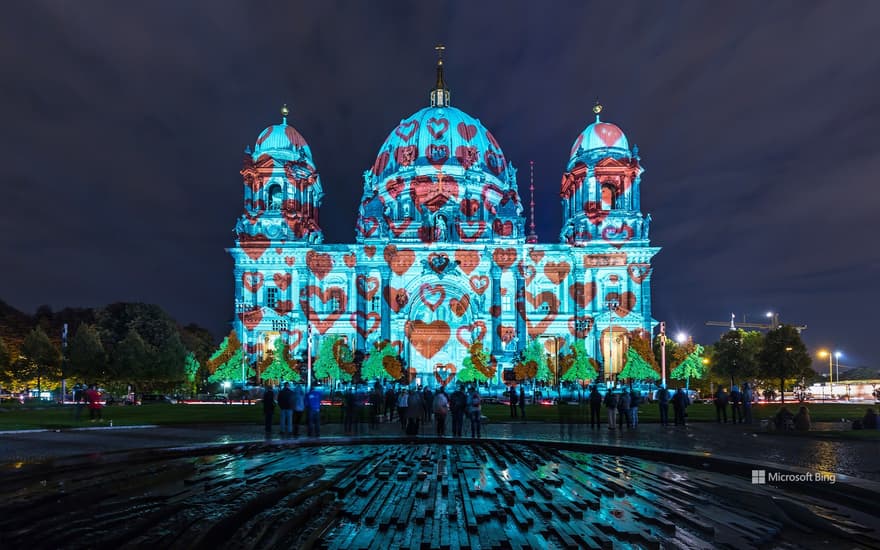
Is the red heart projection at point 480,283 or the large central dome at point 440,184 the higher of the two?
the large central dome at point 440,184

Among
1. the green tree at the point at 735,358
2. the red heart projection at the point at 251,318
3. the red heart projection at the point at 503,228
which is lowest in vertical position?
the green tree at the point at 735,358

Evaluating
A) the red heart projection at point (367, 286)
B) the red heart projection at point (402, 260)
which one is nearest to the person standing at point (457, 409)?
the red heart projection at point (367, 286)

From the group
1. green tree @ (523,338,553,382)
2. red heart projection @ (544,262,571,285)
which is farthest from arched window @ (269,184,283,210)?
green tree @ (523,338,553,382)

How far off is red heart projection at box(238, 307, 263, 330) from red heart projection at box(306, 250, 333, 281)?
25.0 feet

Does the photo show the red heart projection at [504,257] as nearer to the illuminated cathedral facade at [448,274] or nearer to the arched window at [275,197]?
→ the illuminated cathedral facade at [448,274]

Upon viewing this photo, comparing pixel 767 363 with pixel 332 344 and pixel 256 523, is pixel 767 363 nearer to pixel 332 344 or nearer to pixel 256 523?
pixel 332 344

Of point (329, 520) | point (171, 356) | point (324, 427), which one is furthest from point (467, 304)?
point (329, 520)

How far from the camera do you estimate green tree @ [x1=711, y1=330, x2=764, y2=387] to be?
62022 millimetres

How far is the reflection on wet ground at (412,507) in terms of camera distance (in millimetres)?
8602

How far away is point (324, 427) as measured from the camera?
2916cm

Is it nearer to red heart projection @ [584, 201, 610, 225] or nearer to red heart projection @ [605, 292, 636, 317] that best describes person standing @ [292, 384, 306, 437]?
red heart projection @ [605, 292, 636, 317]

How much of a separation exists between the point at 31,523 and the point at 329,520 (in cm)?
388

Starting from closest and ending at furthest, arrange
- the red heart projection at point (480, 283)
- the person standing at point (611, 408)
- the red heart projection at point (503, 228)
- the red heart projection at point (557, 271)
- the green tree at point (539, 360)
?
the person standing at point (611, 408), the green tree at point (539, 360), the red heart projection at point (480, 283), the red heart projection at point (557, 271), the red heart projection at point (503, 228)

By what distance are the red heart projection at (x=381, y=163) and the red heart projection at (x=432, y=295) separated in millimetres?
25326
